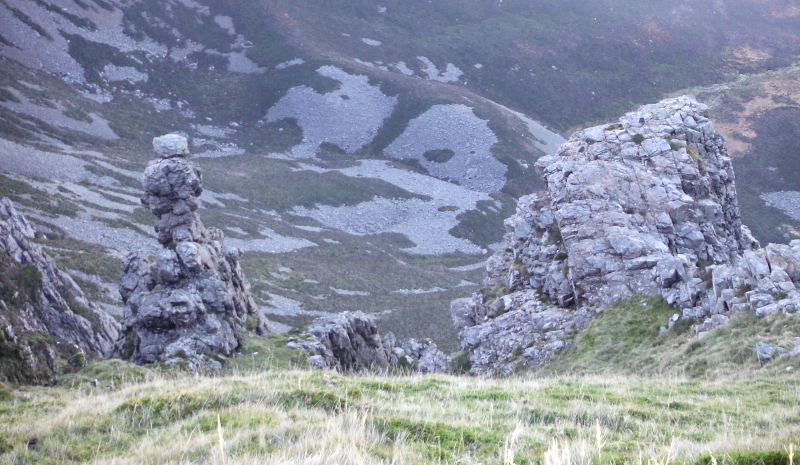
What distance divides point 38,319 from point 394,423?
25.0 meters

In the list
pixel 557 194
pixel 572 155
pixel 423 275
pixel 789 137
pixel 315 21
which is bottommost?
pixel 423 275

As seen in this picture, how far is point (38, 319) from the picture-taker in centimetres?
2795

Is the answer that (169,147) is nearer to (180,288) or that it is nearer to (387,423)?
(180,288)

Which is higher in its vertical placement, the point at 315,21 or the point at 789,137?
the point at 315,21

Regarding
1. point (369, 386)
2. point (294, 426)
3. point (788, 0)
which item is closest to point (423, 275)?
point (369, 386)

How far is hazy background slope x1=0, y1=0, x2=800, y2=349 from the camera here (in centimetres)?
6412

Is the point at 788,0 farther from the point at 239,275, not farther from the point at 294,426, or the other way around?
the point at 294,426

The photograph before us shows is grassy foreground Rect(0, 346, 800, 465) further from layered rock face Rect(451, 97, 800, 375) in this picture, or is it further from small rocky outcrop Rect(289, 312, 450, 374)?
small rocky outcrop Rect(289, 312, 450, 374)

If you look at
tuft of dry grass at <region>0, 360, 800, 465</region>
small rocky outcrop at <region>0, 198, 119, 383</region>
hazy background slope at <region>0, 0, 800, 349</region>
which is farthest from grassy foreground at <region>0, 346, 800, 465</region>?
hazy background slope at <region>0, 0, 800, 349</region>

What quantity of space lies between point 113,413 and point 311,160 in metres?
100

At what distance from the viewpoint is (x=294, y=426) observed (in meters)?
8.14

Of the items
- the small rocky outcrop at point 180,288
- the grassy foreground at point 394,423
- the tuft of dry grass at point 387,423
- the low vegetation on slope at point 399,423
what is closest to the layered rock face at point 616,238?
the small rocky outcrop at point 180,288

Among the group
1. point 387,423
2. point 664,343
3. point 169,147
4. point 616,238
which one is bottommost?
point 664,343

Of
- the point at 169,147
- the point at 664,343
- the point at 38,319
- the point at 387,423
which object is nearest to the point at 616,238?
the point at 664,343
